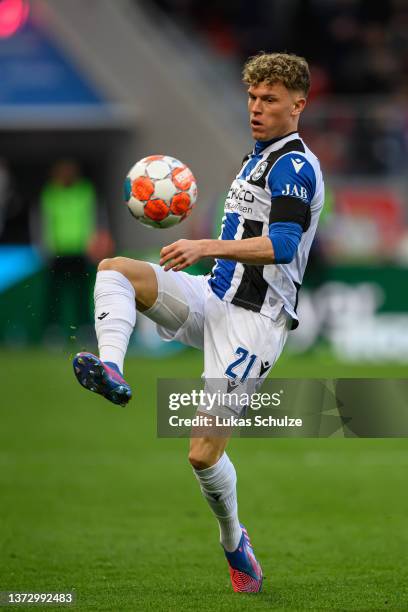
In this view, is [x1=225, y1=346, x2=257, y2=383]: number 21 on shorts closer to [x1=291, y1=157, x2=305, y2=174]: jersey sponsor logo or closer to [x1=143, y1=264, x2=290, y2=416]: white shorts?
[x1=143, y1=264, x2=290, y2=416]: white shorts

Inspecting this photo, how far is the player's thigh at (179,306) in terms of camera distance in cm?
622

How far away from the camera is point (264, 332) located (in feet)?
20.5

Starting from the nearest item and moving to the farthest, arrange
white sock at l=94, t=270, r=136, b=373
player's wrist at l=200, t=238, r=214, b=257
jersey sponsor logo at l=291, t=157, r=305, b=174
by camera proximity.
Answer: player's wrist at l=200, t=238, r=214, b=257 < white sock at l=94, t=270, r=136, b=373 < jersey sponsor logo at l=291, t=157, r=305, b=174

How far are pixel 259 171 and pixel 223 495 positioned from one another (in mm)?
1654

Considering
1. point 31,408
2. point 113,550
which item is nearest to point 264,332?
point 113,550

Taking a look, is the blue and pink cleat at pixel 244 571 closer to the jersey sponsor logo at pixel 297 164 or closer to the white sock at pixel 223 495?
the white sock at pixel 223 495

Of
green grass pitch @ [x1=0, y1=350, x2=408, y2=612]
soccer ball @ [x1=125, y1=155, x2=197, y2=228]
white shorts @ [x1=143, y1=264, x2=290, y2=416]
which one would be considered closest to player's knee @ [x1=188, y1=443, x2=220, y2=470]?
white shorts @ [x1=143, y1=264, x2=290, y2=416]

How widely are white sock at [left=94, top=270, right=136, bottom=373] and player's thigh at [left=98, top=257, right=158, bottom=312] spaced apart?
5cm

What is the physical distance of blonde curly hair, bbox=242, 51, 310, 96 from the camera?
19.7ft

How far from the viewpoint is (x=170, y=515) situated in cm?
849

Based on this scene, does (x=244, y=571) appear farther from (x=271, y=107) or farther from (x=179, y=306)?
(x=271, y=107)

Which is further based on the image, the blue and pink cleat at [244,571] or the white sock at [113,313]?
the blue and pink cleat at [244,571]

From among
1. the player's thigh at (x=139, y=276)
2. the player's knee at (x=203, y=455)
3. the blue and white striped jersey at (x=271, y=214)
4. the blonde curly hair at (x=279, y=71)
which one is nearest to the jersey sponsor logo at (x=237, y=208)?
the blue and white striped jersey at (x=271, y=214)

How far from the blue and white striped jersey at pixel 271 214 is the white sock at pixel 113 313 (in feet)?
1.95
